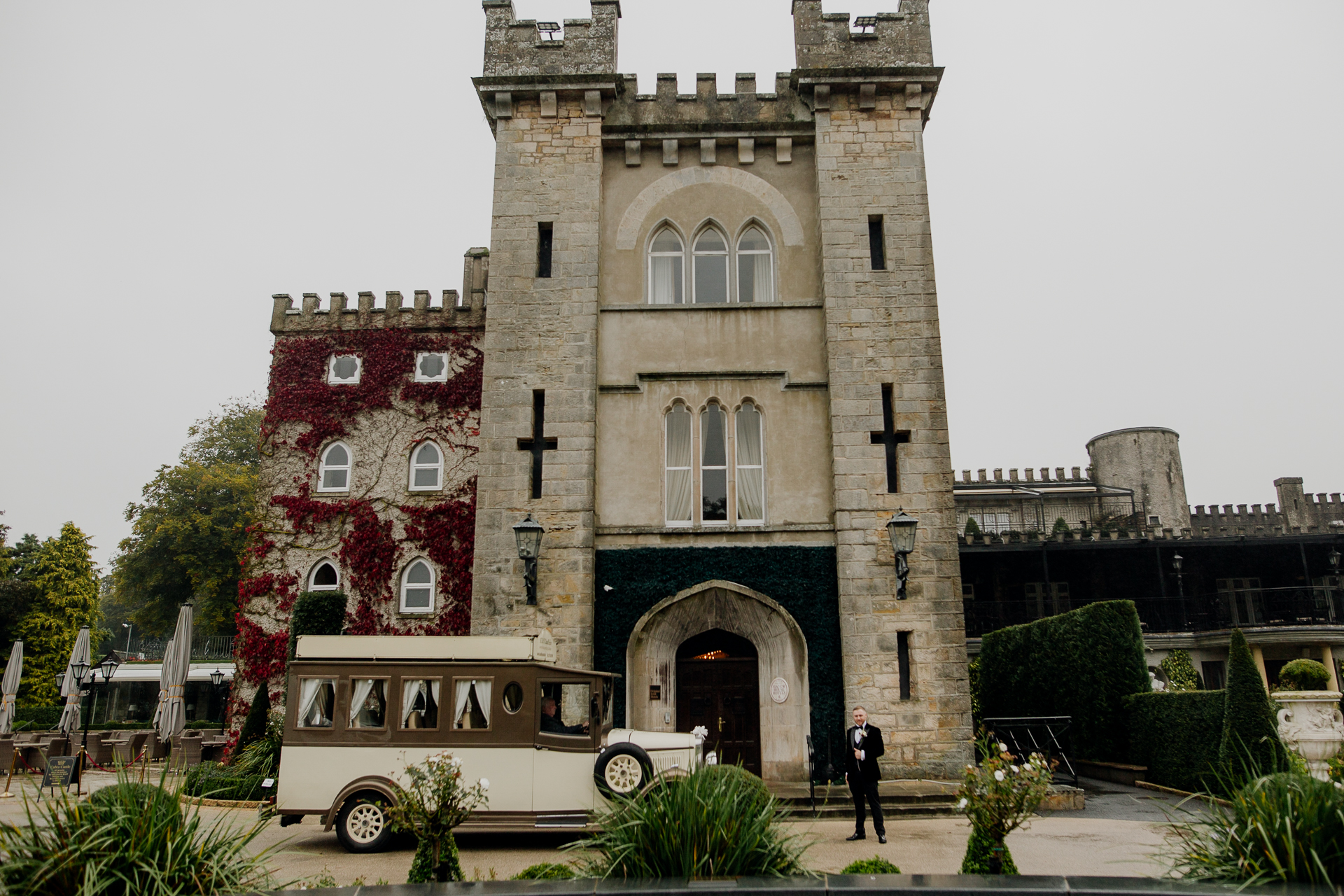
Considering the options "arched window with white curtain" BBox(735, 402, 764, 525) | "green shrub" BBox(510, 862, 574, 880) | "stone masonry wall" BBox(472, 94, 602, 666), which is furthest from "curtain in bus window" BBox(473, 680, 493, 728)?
"arched window with white curtain" BBox(735, 402, 764, 525)

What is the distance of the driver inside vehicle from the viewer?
11.5 metres

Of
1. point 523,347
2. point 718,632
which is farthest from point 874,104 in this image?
point 718,632

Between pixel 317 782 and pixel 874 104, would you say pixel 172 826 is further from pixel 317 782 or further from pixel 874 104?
pixel 874 104

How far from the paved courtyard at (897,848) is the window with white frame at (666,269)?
9791 mm

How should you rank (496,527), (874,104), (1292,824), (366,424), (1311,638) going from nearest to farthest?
1. (1292,824)
2. (496,527)
3. (874,104)
4. (366,424)
5. (1311,638)

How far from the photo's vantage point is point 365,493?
70.5 feet

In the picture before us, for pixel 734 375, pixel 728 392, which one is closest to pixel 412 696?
pixel 728 392

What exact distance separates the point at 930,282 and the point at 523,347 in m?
7.66

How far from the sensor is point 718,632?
16562mm

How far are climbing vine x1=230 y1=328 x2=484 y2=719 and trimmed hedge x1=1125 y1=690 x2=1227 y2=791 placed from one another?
13.5 m

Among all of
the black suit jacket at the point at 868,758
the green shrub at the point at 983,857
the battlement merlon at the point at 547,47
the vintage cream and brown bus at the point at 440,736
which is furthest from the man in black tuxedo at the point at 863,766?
the battlement merlon at the point at 547,47

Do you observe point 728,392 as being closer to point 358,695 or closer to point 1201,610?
point 358,695

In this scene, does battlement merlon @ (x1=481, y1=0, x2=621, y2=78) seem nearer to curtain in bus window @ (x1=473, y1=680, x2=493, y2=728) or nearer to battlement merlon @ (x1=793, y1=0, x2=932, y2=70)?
battlement merlon @ (x1=793, y1=0, x2=932, y2=70)

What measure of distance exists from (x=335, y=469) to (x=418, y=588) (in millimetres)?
3643
